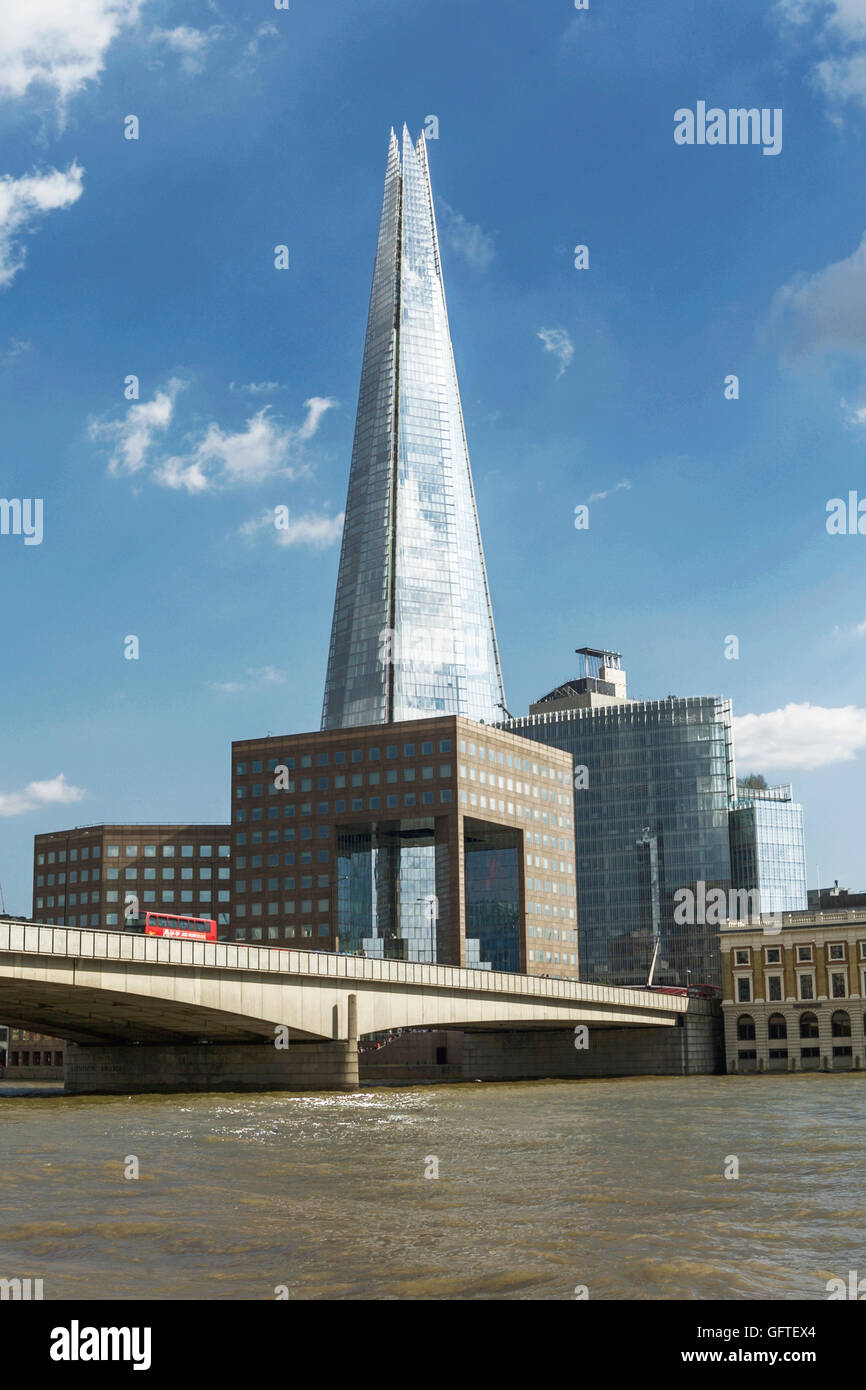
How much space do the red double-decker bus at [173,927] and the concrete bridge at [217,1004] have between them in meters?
5.67

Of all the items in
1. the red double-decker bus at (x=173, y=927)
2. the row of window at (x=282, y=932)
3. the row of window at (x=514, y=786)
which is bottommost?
the red double-decker bus at (x=173, y=927)

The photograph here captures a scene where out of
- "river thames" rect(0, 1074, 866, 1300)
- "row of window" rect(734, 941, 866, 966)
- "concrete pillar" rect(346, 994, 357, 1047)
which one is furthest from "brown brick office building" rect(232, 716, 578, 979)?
"river thames" rect(0, 1074, 866, 1300)

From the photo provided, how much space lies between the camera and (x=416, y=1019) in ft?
293

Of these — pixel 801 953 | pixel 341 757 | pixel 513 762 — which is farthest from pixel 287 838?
pixel 801 953

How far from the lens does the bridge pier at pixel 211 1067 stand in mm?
80812

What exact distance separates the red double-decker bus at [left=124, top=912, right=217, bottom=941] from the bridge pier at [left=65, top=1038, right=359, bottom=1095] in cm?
682

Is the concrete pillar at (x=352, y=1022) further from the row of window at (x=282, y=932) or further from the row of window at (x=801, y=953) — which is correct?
the row of window at (x=282, y=932)

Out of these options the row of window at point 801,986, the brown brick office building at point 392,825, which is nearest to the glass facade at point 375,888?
the brown brick office building at point 392,825

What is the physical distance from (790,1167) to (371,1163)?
10536 millimetres

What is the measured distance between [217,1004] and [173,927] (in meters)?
19.3

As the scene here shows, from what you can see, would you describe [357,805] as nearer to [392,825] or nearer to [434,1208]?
[392,825]
